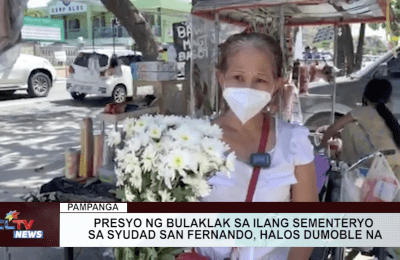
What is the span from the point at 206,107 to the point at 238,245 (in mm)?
3186

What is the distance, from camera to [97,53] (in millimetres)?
11469

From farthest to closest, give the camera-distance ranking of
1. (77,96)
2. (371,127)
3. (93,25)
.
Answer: (93,25) < (77,96) < (371,127)

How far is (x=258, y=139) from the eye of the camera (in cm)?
184

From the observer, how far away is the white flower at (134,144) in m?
1.61

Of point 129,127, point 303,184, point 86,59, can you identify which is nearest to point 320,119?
point 303,184

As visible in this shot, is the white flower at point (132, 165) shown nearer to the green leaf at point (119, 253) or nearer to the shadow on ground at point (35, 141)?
the green leaf at point (119, 253)

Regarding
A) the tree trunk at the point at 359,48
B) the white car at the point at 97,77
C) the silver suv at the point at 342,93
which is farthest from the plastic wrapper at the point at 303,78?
the tree trunk at the point at 359,48

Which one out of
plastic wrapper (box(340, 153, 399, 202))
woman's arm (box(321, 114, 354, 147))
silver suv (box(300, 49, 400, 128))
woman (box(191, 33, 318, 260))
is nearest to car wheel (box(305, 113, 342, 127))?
silver suv (box(300, 49, 400, 128))

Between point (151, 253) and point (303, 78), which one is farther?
point (303, 78)

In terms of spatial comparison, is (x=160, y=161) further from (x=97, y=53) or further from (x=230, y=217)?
(x=97, y=53)

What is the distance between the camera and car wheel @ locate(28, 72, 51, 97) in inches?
499

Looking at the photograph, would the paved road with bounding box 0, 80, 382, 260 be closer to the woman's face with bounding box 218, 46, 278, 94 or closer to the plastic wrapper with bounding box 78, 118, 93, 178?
the plastic wrapper with bounding box 78, 118, 93, 178

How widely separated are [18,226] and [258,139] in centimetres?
139

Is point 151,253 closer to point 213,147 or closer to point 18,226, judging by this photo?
point 213,147
